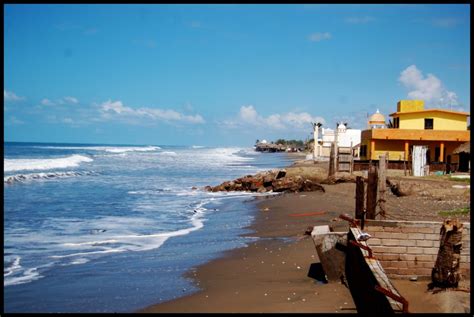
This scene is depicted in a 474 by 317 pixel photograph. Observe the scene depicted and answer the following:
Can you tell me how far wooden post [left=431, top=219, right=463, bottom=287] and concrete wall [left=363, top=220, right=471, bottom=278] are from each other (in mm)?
1105

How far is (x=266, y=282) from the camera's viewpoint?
9.20 metres

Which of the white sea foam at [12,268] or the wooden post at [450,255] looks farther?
the white sea foam at [12,268]

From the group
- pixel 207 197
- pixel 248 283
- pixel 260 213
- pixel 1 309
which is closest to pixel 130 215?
pixel 260 213

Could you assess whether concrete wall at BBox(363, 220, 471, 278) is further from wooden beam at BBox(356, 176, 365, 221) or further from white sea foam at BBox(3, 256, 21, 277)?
white sea foam at BBox(3, 256, 21, 277)

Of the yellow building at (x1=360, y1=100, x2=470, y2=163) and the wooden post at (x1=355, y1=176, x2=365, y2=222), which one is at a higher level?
the yellow building at (x1=360, y1=100, x2=470, y2=163)

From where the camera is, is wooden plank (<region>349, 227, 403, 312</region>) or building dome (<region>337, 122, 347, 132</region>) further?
building dome (<region>337, 122, 347, 132</region>)

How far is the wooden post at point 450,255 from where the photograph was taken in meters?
7.71

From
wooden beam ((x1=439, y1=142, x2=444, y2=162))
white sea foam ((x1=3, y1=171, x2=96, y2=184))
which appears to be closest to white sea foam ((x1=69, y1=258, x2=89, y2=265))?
white sea foam ((x1=3, y1=171, x2=96, y2=184))

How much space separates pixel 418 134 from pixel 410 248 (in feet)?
97.1

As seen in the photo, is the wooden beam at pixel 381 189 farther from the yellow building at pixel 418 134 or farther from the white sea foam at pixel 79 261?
the yellow building at pixel 418 134

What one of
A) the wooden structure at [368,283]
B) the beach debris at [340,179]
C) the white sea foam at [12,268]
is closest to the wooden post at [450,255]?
the wooden structure at [368,283]

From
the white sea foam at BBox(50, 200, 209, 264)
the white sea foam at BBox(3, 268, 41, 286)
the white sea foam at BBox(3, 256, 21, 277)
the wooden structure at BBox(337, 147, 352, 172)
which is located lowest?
the white sea foam at BBox(3, 268, 41, 286)

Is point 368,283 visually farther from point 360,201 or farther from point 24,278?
point 24,278

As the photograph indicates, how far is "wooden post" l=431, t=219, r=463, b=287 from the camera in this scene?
25.3 feet
